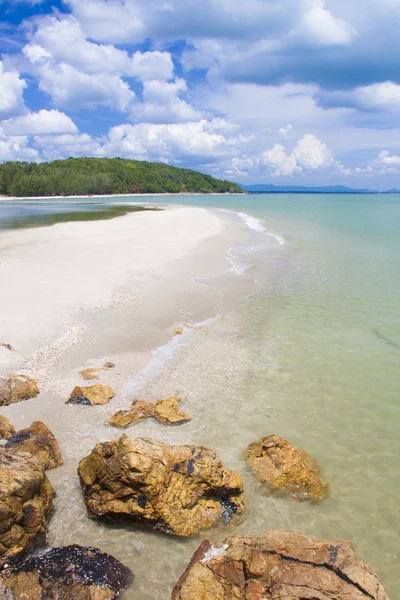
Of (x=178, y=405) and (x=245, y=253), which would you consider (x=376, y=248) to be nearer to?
(x=245, y=253)

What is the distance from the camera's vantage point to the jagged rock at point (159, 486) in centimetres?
568

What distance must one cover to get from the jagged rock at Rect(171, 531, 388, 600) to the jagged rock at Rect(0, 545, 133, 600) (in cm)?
106

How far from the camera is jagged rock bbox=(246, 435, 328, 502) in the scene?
6.73 metres

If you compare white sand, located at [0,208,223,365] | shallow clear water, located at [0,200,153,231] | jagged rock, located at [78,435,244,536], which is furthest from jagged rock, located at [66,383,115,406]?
shallow clear water, located at [0,200,153,231]

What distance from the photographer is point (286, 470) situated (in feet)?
22.6

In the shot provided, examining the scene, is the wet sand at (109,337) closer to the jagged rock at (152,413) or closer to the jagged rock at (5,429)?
the jagged rock at (152,413)

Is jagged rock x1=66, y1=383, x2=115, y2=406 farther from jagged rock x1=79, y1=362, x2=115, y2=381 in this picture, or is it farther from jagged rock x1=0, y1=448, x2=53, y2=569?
jagged rock x1=0, y1=448, x2=53, y2=569

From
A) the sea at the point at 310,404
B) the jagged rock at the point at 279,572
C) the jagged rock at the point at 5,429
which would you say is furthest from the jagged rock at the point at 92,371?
the jagged rock at the point at 279,572

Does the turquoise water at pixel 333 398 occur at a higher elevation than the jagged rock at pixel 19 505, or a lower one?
lower

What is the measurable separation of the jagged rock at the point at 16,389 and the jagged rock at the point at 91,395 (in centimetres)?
82

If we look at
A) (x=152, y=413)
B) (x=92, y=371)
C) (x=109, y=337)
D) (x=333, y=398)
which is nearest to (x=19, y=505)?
(x=152, y=413)

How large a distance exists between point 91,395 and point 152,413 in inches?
54.8

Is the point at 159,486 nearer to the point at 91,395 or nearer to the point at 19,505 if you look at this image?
the point at 19,505

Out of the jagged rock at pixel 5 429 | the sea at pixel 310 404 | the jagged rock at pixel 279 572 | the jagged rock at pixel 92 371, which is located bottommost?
the sea at pixel 310 404
